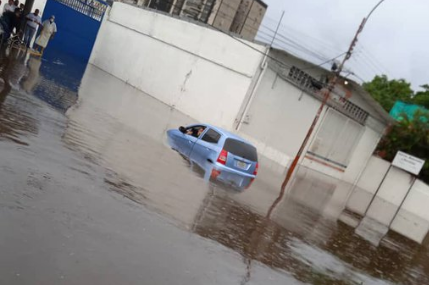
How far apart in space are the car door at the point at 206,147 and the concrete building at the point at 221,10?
50.3 meters

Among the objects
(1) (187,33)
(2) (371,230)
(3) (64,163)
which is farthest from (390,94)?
(3) (64,163)

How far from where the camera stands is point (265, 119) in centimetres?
2194

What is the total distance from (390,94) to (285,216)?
170ft

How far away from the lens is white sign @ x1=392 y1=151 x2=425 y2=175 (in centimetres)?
2362

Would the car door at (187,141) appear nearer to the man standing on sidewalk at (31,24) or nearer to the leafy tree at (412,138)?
the man standing on sidewalk at (31,24)

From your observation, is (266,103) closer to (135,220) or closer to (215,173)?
(215,173)

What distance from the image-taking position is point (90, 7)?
31.6m

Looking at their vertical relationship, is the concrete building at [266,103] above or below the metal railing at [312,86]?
below

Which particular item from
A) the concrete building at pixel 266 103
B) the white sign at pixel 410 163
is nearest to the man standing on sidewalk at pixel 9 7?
the concrete building at pixel 266 103

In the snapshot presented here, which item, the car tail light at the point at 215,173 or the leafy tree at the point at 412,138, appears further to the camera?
the leafy tree at the point at 412,138

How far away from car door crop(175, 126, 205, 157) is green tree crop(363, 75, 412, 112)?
46.9 meters

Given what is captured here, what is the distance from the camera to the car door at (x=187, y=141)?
12386mm

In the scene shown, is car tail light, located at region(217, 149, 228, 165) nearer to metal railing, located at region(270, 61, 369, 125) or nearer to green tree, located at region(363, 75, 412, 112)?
metal railing, located at region(270, 61, 369, 125)

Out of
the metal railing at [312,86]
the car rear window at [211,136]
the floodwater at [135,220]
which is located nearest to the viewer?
the floodwater at [135,220]
